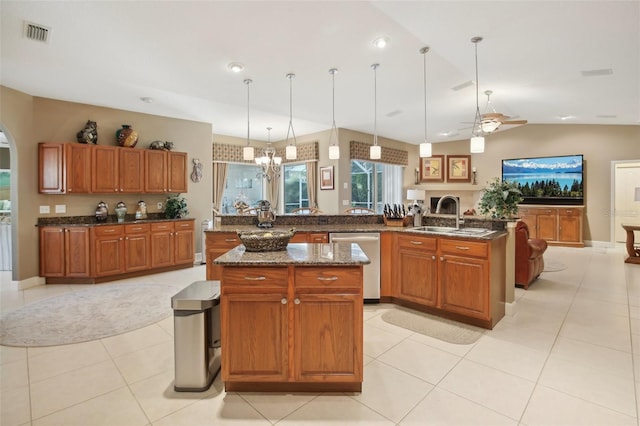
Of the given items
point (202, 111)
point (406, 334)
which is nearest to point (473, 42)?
point (406, 334)

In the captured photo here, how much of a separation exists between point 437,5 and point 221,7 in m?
1.89

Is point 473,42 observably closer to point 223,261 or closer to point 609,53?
point 609,53

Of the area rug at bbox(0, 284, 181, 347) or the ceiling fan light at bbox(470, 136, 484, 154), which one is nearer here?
the area rug at bbox(0, 284, 181, 347)

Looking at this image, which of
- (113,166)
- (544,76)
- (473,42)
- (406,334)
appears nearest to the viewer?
(406,334)

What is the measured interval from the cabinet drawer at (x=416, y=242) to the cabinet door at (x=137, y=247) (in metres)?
4.11

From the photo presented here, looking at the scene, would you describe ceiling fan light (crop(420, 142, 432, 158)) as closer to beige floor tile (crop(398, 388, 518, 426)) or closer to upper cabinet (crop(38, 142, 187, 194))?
beige floor tile (crop(398, 388, 518, 426))

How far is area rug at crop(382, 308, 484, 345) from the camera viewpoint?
2.87 meters

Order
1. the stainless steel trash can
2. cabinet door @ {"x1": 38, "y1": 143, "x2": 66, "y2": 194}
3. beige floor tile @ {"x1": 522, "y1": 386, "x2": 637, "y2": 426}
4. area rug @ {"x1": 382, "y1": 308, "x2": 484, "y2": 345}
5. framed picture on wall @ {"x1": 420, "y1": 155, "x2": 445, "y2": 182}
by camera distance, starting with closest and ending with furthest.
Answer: beige floor tile @ {"x1": 522, "y1": 386, "x2": 637, "y2": 426}
the stainless steel trash can
area rug @ {"x1": 382, "y1": 308, "x2": 484, "y2": 345}
cabinet door @ {"x1": 38, "y1": 143, "x2": 66, "y2": 194}
framed picture on wall @ {"x1": 420, "y1": 155, "x2": 445, "y2": 182}

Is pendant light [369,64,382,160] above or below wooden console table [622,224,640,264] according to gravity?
above

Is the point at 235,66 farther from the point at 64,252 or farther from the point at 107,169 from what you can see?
the point at 64,252

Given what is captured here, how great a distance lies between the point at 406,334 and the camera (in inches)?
115

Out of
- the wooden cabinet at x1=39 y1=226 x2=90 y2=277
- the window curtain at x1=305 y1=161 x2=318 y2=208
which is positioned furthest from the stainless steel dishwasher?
the window curtain at x1=305 y1=161 x2=318 y2=208

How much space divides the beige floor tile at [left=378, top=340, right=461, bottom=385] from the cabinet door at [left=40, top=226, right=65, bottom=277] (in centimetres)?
483

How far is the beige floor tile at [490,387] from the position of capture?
6.29ft
